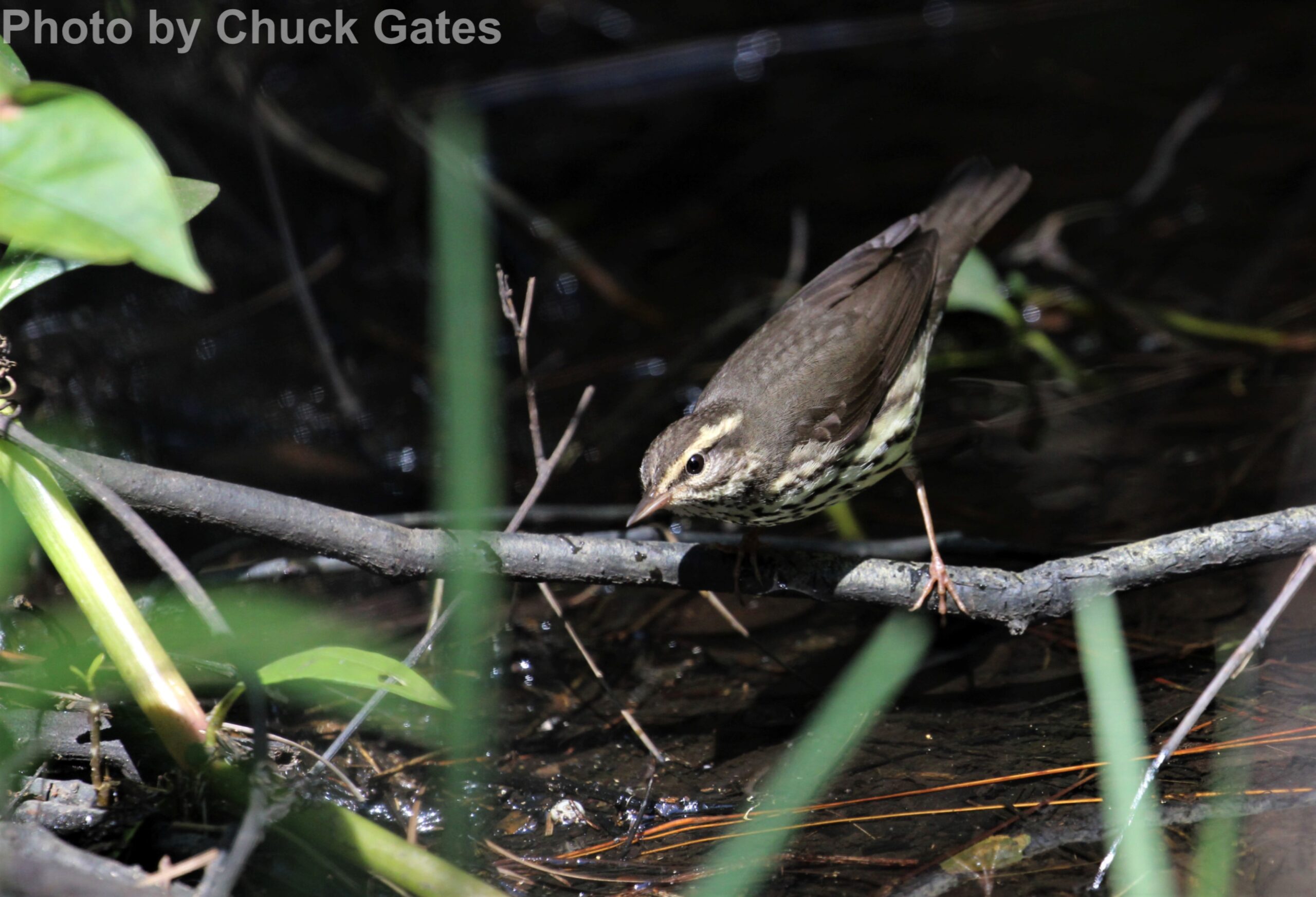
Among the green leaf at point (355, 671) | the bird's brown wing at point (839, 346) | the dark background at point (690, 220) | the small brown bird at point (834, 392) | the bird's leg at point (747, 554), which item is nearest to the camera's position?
the green leaf at point (355, 671)

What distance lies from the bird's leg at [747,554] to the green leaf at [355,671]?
1.20 m

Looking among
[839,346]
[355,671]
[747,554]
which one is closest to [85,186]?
[355,671]

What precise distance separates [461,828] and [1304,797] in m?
2.15

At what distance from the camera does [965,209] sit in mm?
4855

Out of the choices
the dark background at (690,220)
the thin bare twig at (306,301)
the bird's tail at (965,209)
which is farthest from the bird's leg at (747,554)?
the thin bare twig at (306,301)

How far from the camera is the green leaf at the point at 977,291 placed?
207 inches

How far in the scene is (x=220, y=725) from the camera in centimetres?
258

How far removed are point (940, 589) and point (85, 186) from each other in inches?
94.5

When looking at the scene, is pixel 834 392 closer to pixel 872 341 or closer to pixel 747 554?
pixel 872 341

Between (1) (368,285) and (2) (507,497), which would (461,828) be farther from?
(1) (368,285)

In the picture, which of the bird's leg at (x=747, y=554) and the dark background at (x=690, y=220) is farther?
the dark background at (x=690, y=220)

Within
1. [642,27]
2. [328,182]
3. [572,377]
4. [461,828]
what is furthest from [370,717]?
[642,27]

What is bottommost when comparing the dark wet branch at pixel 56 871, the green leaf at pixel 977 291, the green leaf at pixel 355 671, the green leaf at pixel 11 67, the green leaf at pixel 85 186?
the dark wet branch at pixel 56 871

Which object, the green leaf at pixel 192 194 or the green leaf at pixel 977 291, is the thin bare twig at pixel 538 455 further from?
the green leaf at pixel 977 291
